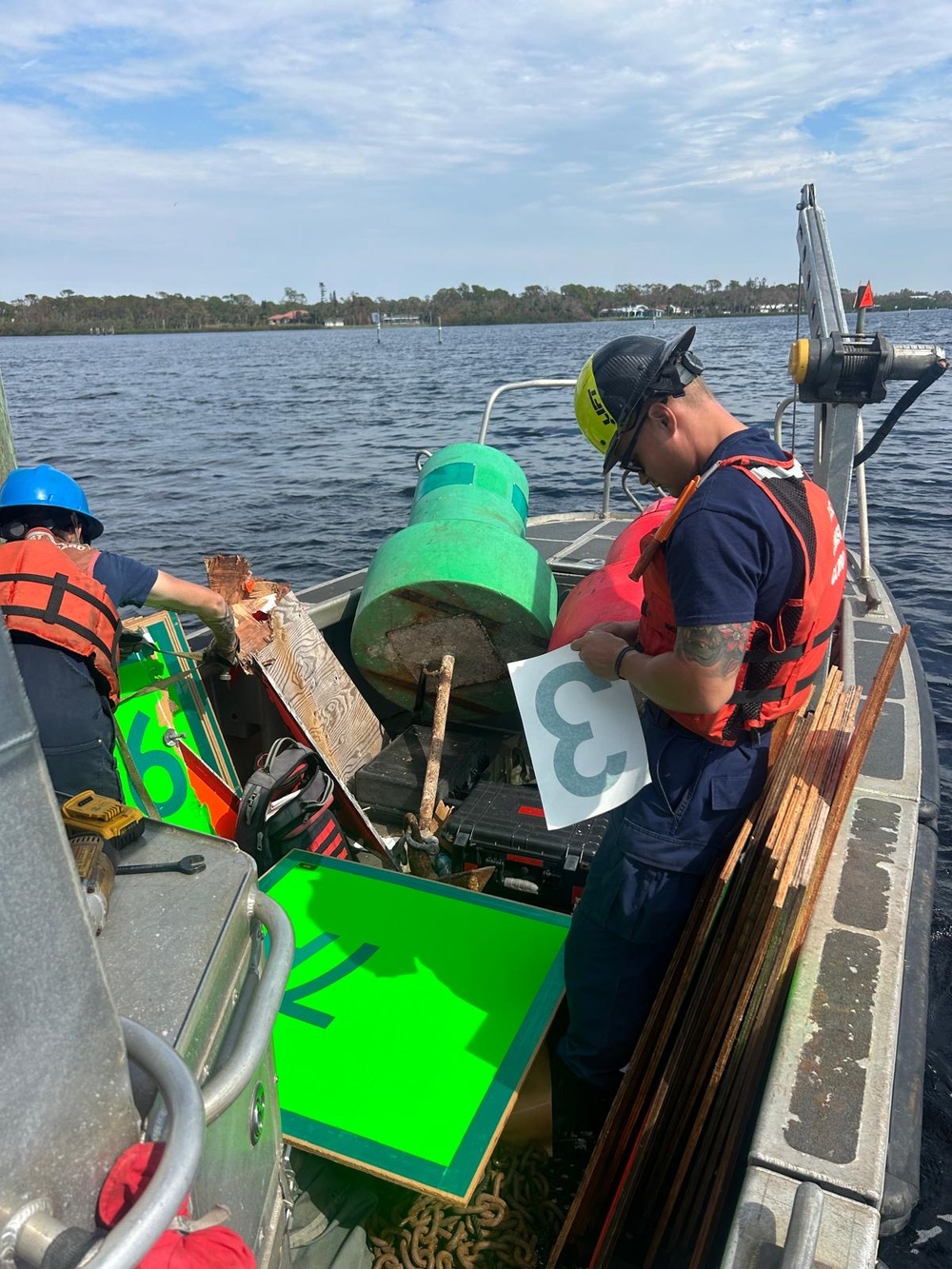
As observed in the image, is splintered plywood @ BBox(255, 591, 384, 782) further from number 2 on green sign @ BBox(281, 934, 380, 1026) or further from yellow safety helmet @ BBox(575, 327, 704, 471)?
yellow safety helmet @ BBox(575, 327, 704, 471)

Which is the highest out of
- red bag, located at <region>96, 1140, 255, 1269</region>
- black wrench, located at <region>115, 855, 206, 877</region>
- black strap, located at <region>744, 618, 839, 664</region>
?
black strap, located at <region>744, 618, 839, 664</region>

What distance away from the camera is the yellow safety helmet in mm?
2354

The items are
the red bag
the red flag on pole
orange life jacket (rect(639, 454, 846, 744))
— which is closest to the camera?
the red bag

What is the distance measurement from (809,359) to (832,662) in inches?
69.3

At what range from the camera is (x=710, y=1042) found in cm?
238

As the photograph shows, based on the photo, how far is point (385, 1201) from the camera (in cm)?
256

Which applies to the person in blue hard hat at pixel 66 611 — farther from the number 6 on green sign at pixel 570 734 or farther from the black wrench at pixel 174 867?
the black wrench at pixel 174 867

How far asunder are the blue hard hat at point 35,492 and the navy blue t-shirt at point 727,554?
8.35ft

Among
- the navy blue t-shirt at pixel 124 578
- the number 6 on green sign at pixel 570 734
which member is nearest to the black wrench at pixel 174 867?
the number 6 on green sign at pixel 570 734

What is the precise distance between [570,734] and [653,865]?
1.58ft

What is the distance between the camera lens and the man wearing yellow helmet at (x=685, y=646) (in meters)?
2.12

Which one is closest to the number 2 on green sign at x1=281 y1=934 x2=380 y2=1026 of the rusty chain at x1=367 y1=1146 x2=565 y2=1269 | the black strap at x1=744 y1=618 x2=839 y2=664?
the rusty chain at x1=367 y1=1146 x2=565 y2=1269

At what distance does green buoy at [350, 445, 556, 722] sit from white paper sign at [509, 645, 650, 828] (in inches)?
74.3

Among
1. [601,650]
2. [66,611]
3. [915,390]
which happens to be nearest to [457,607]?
[66,611]
